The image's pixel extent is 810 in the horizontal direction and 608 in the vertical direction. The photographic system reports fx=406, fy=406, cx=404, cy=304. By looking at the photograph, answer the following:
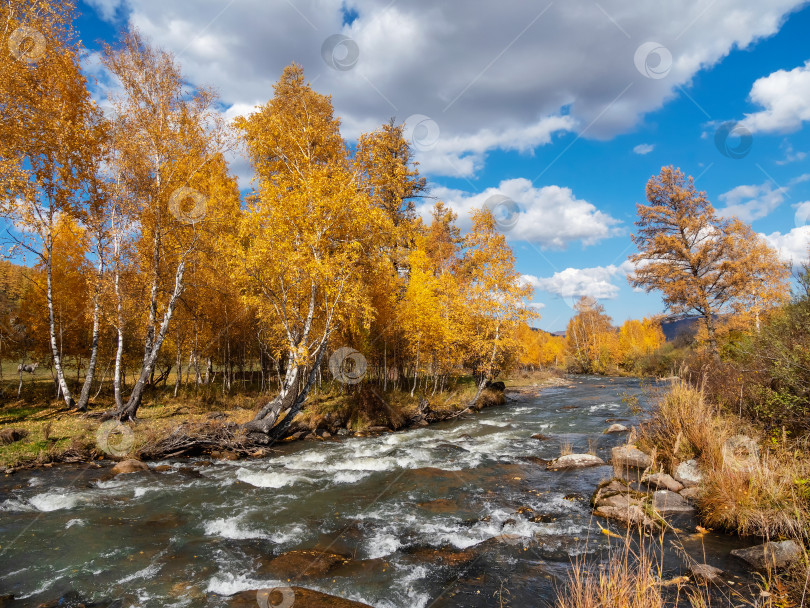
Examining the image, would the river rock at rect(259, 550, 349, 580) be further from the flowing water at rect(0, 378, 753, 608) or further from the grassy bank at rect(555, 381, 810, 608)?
the grassy bank at rect(555, 381, 810, 608)

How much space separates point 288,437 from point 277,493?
6.98m

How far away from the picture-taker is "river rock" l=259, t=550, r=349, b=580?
21.6 feet

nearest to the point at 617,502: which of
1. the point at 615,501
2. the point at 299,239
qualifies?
the point at 615,501

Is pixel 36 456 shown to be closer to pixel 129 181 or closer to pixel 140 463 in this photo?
pixel 140 463

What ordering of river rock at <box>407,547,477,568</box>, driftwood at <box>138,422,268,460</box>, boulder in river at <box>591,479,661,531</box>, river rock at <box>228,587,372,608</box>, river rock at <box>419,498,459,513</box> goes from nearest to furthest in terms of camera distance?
1. river rock at <box>228,587,372,608</box>
2. river rock at <box>407,547,477,568</box>
3. boulder in river at <box>591,479,661,531</box>
4. river rock at <box>419,498,459,513</box>
5. driftwood at <box>138,422,268,460</box>

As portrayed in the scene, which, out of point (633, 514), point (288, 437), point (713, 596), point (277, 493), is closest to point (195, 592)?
point (277, 493)

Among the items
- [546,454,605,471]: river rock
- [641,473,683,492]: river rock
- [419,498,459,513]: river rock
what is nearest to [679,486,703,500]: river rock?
[641,473,683,492]: river rock

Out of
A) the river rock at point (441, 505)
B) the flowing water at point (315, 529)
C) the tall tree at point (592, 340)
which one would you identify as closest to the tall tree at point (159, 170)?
the flowing water at point (315, 529)

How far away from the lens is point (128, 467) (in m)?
12.4

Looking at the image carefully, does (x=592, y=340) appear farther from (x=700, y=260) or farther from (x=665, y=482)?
(x=665, y=482)

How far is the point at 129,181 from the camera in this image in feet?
56.7

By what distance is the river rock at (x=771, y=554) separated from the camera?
591cm

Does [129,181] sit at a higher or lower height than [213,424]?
higher

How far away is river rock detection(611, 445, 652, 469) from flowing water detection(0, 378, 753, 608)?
38.6 inches
